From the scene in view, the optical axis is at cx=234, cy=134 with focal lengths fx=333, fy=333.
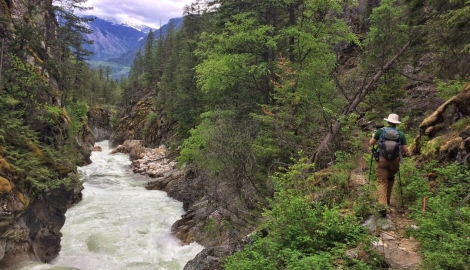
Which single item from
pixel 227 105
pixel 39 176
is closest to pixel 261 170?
pixel 227 105

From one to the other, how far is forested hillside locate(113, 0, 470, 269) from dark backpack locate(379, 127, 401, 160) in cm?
77

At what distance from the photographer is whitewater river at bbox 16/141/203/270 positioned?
1277 cm

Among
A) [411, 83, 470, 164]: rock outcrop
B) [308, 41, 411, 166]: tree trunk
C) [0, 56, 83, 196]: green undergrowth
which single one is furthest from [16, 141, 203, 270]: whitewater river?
[411, 83, 470, 164]: rock outcrop

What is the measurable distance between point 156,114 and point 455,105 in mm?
42617

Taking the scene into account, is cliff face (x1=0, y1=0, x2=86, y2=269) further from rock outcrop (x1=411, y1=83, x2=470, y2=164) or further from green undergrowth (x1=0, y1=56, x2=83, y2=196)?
rock outcrop (x1=411, y1=83, x2=470, y2=164)

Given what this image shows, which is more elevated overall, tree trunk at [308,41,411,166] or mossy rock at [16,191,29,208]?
tree trunk at [308,41,411,166]

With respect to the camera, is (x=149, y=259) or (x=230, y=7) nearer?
(x=149, y=259)

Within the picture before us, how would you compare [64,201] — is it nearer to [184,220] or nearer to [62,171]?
[62,171]

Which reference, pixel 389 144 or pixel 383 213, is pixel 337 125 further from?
pixel 383 213

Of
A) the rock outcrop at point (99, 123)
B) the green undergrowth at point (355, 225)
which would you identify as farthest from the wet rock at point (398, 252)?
the rock outcrop at point (99, 123)

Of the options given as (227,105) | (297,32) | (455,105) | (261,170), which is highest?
(297,32)

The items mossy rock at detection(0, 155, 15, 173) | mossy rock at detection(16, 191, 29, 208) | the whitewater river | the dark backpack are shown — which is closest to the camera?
the dark backpack

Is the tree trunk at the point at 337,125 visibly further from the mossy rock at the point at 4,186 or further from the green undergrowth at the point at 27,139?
the green undergrowth at the point at 27,139

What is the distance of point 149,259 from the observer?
13141 mm
